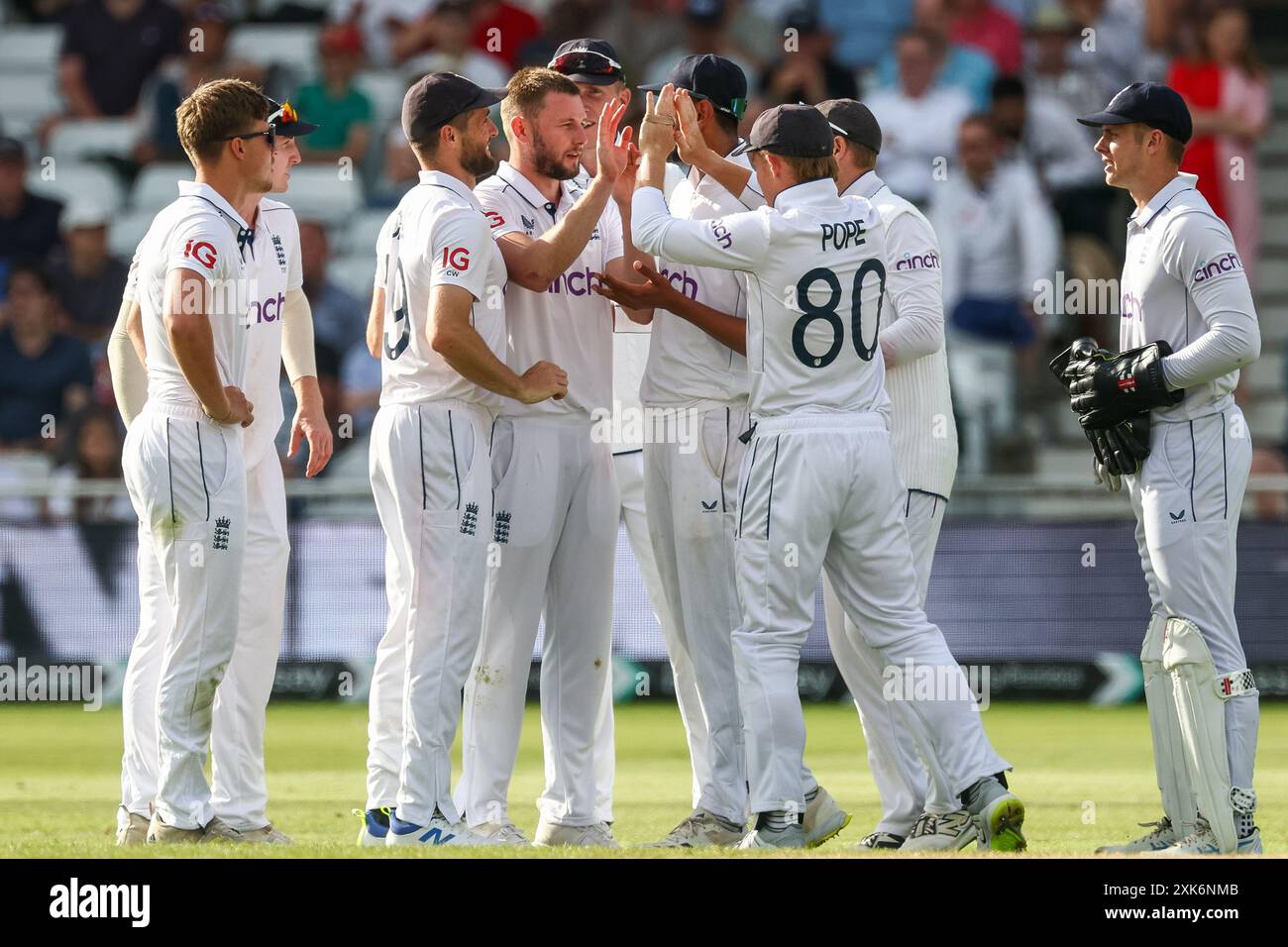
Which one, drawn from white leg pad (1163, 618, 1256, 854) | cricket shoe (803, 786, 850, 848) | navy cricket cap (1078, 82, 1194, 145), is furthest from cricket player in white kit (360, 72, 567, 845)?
white leg pad (1163, 618, 1256, 854)

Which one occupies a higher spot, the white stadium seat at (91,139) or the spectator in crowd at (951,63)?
the spectator in crowd at (951,63)

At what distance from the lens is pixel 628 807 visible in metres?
8.20

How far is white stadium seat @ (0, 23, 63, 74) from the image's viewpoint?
17.9 m

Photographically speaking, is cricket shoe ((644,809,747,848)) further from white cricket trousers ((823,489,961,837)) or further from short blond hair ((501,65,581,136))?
short blond hair ((501,65,581,136))

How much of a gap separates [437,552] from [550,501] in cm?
49

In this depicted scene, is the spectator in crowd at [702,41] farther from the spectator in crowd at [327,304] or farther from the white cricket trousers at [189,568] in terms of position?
the white cricket trousers at [189,568]

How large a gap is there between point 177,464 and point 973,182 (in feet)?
33.2

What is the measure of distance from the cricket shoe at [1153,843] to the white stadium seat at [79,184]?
12.2m

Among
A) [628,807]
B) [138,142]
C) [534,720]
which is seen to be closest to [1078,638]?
[534,720]

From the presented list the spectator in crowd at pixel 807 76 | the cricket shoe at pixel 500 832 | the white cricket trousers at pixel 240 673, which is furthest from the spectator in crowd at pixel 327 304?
the cricket shoe at pixel 500 832

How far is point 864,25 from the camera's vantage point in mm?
17047

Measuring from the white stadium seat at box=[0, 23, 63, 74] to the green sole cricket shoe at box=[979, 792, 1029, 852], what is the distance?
47.4 feet

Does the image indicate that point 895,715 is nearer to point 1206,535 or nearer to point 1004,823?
point 1004,823

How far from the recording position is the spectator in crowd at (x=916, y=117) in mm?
15609
